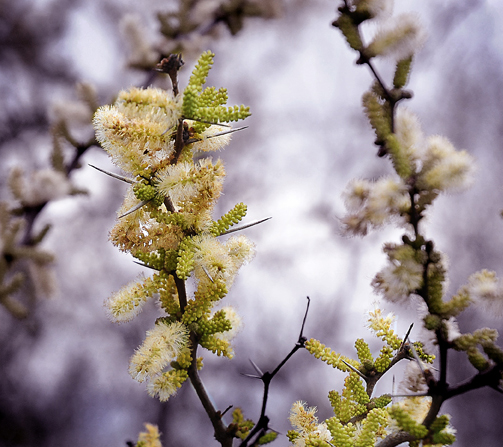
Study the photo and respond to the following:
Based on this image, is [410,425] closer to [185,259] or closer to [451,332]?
[451,332]

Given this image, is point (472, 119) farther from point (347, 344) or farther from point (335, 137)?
point (347, 344)

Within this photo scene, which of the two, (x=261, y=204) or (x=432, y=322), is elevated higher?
(x=261, y=204)

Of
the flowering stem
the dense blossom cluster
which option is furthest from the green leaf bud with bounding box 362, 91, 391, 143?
the flowering stem

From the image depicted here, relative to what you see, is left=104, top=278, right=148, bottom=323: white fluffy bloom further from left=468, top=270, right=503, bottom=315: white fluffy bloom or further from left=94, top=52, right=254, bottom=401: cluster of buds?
left=468, top=270, right=503, bottom=315: white fluffy bloom

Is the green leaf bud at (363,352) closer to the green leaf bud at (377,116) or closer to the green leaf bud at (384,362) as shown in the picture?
the green leaf bud at (384,362)

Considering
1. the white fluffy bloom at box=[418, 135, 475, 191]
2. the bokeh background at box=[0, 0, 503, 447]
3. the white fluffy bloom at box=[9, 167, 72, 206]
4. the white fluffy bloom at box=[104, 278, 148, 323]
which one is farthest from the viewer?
the bokeh background at box=[0, 0, 503, 447]

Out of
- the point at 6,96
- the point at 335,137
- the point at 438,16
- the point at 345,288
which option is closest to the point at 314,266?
the point at 345,288

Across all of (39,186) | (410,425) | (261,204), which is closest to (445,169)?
(410,425)
